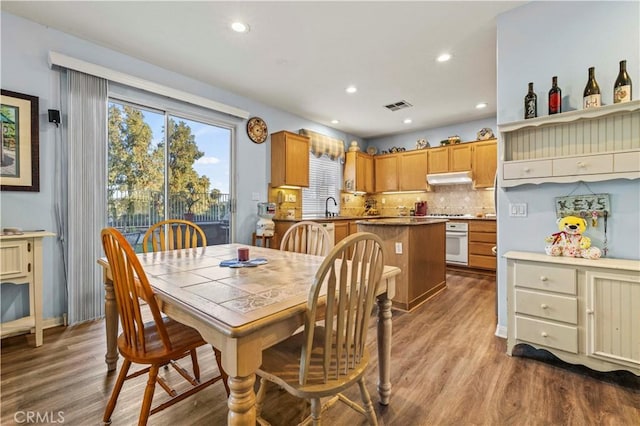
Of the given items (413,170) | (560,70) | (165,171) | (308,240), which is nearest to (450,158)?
(413,170)

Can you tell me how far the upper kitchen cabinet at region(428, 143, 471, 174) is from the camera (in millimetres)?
5215

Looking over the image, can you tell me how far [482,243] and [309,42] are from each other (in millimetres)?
3975

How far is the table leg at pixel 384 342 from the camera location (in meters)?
1.51

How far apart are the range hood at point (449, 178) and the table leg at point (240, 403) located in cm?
529

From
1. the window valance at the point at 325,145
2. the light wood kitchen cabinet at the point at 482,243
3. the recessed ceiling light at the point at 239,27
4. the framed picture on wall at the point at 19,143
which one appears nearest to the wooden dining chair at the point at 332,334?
the recessed ceiling light at the point at 239,27

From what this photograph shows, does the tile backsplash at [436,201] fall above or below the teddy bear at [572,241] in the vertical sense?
above

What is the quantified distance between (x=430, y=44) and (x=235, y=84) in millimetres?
2422

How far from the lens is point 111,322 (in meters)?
1.80

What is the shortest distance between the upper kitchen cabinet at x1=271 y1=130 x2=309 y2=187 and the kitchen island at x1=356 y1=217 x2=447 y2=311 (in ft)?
5.46

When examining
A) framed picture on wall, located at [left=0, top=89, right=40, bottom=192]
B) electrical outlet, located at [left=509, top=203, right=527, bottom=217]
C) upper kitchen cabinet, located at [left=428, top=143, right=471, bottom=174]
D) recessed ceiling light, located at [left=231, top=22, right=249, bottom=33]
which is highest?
recessed ceiling light, located at [left=231, top=22, right=249, bottom=33]

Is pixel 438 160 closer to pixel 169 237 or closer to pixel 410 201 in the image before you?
pixel 410 201

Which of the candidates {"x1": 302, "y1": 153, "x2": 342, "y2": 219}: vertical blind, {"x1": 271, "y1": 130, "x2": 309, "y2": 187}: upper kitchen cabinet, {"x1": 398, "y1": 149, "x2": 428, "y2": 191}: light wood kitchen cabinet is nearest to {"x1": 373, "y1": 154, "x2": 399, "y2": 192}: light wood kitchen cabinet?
{"x1": 398, "y1": 149, "x2": 428, "y2": 191}: light wood kitchen cabinet

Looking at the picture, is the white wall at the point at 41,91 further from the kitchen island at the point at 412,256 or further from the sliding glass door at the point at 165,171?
the kitchen island at the point at 412,256

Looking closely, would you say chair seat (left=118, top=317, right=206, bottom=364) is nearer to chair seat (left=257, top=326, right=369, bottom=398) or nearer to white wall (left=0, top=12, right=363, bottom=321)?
chair seat (left=257, top=326, right=369, bottom=398)
